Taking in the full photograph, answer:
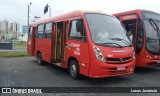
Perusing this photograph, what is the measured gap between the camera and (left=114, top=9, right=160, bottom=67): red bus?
34.1 ft

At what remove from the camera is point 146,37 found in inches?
409

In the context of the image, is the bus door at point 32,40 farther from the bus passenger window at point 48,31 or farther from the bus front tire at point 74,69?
the bus front tire at point 74,69

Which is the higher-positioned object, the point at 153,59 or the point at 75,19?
the point at 75,19

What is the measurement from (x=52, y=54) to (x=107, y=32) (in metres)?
3.82

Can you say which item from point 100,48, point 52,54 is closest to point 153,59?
point 100,48

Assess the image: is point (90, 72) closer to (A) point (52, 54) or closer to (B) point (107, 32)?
(B) point (107, 32)

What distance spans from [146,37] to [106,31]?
106 inches

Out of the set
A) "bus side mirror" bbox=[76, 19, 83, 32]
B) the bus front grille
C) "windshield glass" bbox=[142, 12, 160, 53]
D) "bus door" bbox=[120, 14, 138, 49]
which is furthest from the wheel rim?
"windshield glass" bbox=[142, 12, 160, 53]

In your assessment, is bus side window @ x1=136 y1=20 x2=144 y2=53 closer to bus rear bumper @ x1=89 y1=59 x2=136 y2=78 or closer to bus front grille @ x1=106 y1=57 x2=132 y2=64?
bus front grille @ x1=106 y1=57 x2=132 y2=64

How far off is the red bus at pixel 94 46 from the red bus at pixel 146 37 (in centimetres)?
172

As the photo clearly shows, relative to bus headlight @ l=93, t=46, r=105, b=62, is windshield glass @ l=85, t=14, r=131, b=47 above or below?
above

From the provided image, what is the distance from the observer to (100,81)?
29.2 feet

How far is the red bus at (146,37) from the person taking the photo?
1041cm

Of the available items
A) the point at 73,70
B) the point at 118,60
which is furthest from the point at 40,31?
the point at 118,60
